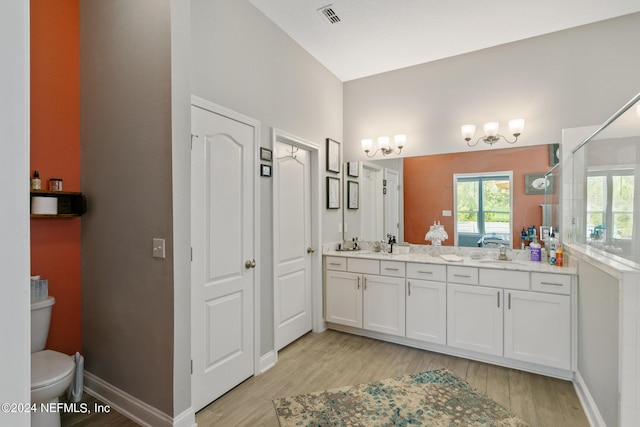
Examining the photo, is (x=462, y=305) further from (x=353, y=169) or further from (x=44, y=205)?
(x=44, y=205)

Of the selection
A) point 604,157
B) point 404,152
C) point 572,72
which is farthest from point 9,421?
point 572,72

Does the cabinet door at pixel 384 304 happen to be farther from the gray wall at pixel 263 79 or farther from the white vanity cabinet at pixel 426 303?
the gray wall at pixel 263 79

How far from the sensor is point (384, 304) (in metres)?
3.29

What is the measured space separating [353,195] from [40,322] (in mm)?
3160

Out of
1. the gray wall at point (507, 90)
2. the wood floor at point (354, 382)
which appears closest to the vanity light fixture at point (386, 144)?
the gray wall at point (507, 90)

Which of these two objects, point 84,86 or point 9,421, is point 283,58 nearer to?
point 84,86

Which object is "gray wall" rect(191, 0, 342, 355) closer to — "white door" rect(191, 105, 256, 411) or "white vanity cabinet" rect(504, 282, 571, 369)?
"white door" rect(191, 105, 256, 411)

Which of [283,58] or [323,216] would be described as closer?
[283,58]

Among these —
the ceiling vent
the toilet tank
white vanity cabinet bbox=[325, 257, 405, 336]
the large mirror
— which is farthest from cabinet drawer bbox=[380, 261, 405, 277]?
the toilet tank

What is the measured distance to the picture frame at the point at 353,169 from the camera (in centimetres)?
403

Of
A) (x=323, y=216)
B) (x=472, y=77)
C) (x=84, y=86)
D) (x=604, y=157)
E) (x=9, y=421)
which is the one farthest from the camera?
(x=323, y=216)

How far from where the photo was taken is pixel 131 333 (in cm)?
204

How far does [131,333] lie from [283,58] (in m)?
2.65

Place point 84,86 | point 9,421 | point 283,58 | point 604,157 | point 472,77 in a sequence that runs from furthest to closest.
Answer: point 472,77
point 283,58
point 84,86
point 604,157
point 9,421
